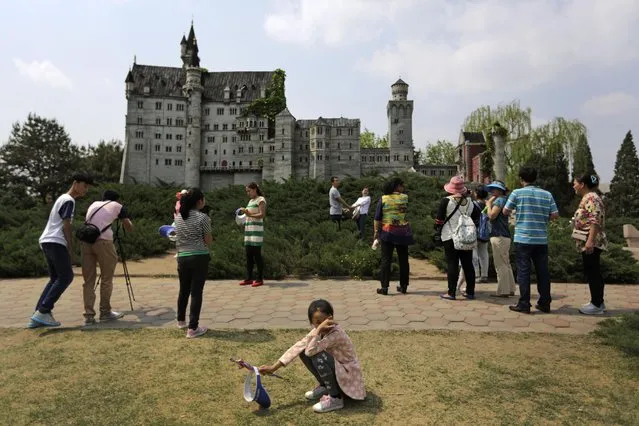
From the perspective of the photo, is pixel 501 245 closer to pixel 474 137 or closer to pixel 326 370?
pixel 326 370

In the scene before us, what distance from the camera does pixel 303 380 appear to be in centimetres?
392

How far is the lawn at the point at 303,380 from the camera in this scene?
10.6 feet

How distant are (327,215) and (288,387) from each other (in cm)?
1336

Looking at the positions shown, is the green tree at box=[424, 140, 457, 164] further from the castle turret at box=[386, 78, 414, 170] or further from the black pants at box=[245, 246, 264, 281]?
the black pants at box=[245, 246, 264, 281]

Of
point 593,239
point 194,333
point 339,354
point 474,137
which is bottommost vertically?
point 194,333

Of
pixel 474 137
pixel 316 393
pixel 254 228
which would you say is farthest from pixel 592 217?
pixel 474 137

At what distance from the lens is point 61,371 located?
4.17 meters

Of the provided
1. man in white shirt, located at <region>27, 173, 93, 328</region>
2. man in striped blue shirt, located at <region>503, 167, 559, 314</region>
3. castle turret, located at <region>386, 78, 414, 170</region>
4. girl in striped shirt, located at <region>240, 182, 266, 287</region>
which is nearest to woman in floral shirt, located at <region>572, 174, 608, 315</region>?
man in striped blue shirt, located at <region>503, 167, 559, 314</region>

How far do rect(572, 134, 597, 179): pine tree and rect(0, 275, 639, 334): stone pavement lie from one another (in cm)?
4050

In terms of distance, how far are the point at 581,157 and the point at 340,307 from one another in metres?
45.7

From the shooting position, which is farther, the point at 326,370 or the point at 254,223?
the point at 254,223

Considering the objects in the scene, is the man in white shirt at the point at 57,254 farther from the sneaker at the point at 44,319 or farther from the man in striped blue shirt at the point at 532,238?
the man in striped blue shirt at the point at 532,238

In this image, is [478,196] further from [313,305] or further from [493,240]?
[313,305]

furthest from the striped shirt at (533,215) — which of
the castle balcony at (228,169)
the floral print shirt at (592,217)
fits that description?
the castle balcony at (228,169)
